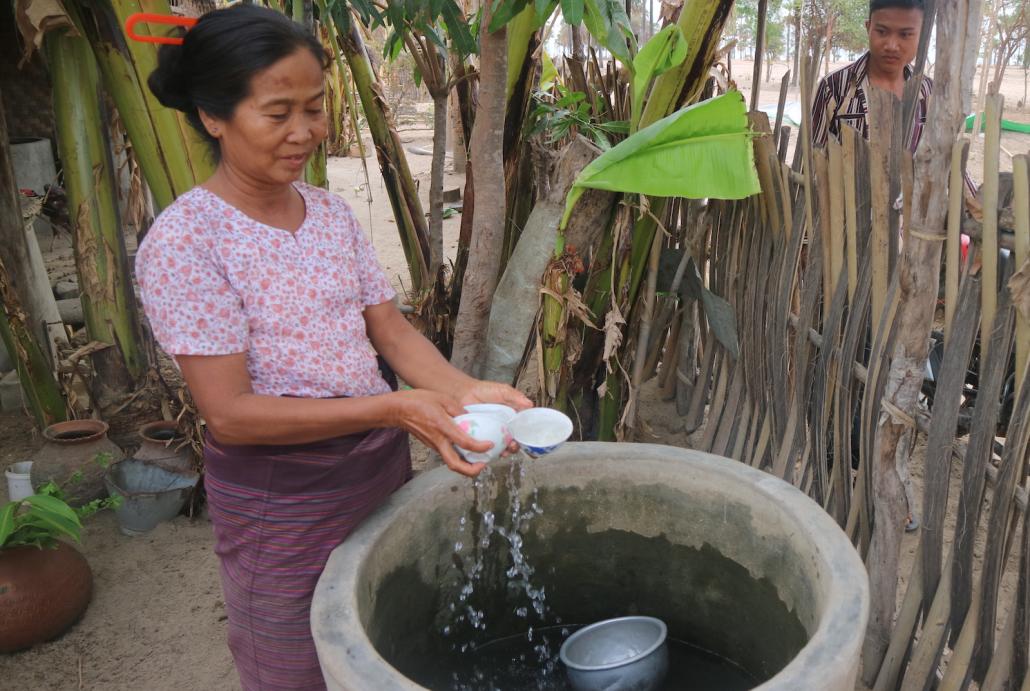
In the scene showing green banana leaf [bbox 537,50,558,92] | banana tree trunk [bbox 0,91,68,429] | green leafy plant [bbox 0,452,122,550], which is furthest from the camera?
green banana leaf [bbox 537,50,558,92]

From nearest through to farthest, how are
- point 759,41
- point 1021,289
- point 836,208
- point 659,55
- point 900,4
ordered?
point 1021,289 → point 836,208 → point 659,55 → point 759,41 → point 900,4

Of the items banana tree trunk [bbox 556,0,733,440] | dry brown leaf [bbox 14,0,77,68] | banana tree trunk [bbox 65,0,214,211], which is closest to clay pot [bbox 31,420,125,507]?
banana tree trunk [bbox 65,0,214,211]

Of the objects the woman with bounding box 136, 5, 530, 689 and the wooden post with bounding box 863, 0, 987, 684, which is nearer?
the woman with bounding box 136, 5, 530, 689

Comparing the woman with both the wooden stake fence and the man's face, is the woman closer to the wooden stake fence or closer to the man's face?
the wooden stake fence

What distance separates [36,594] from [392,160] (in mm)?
2176

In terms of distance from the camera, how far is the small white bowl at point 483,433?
1406mm

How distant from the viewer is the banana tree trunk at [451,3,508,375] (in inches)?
90.5

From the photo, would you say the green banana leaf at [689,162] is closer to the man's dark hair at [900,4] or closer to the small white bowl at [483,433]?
the small white bowl at [483,433]

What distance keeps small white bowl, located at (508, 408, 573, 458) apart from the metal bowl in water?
477 mm

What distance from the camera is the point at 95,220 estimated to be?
324cm

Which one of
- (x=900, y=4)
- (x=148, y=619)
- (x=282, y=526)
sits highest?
(x=900, y=4)

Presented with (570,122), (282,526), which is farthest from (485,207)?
(282,526)

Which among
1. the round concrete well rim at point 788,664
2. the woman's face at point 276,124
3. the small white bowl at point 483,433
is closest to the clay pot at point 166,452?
the round concrete well rim at point 788,664

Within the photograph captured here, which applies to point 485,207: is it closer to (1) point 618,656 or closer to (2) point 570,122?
(2) point 570,122
